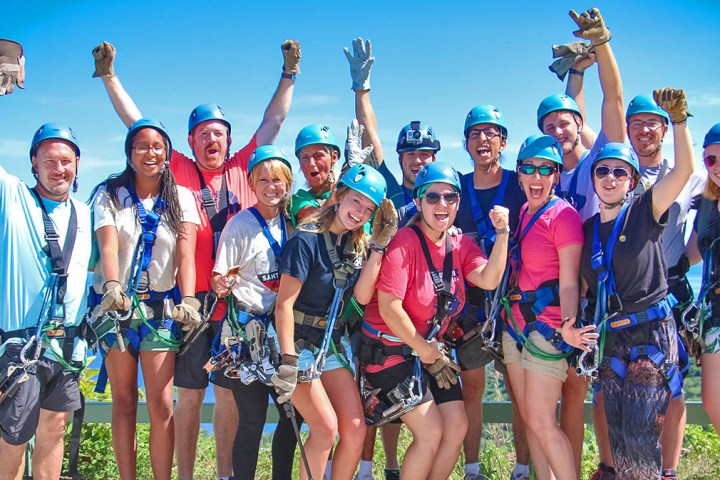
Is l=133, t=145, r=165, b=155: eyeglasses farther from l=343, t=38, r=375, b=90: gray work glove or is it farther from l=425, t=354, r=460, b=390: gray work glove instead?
l=425, t=354, r=460, b=390: gray work glove

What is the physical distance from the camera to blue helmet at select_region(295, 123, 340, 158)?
6355 millimetres

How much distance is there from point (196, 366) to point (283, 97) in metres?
2.91

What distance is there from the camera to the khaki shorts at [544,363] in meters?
5.38

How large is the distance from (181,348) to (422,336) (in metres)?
2.08

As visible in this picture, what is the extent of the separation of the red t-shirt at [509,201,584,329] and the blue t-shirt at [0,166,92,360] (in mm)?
3589

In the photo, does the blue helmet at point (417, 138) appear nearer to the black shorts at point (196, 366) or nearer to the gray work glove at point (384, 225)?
the gray work glove at point (384, 225)

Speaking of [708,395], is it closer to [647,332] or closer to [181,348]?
[647,332]

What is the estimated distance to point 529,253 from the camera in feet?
18.0

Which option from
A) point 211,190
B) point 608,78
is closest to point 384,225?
point 211,190

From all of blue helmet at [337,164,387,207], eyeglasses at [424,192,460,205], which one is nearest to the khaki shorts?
eyeglasses at [424,192,460,205]

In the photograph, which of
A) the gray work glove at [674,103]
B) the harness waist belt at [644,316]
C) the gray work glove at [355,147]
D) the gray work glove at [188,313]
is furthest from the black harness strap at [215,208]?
the gray work glove at [674,103]

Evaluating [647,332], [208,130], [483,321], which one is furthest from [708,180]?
[208,130]

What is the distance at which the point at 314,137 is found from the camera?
6.36 metres

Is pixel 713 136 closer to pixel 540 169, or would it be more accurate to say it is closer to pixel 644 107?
pixel 644 107
